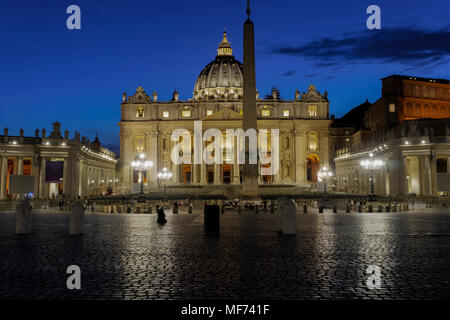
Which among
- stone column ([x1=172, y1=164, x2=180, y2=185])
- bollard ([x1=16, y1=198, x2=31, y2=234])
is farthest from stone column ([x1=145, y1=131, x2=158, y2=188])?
bollard ([x1=16, y1=198, x2=31, y2=234])

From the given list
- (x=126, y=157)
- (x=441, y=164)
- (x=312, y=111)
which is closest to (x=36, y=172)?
(x=126, y=157)

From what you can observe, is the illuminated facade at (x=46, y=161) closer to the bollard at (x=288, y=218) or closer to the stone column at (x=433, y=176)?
the bollard at (x=288, y=218)

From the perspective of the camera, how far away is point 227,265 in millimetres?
9680

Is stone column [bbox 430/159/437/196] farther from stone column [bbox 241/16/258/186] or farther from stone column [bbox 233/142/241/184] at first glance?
stone column [bbox 233/142/241/184]

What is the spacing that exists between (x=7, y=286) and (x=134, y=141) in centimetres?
8001

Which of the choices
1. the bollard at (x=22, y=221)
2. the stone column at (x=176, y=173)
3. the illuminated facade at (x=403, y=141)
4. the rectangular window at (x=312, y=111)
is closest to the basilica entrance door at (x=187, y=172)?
the stone column at (x=176, y=173)

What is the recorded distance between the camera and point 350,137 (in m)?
95.9

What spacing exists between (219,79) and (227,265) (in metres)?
102

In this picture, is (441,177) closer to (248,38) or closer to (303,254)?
(303,254)

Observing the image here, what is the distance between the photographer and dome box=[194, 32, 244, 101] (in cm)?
10712

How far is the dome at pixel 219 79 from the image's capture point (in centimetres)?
10712

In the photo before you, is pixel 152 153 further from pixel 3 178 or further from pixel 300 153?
pixel 3 178

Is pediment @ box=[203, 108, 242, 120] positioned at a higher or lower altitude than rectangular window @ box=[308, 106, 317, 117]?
lower

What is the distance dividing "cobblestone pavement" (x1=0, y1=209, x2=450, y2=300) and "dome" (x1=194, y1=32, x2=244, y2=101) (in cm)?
9030
